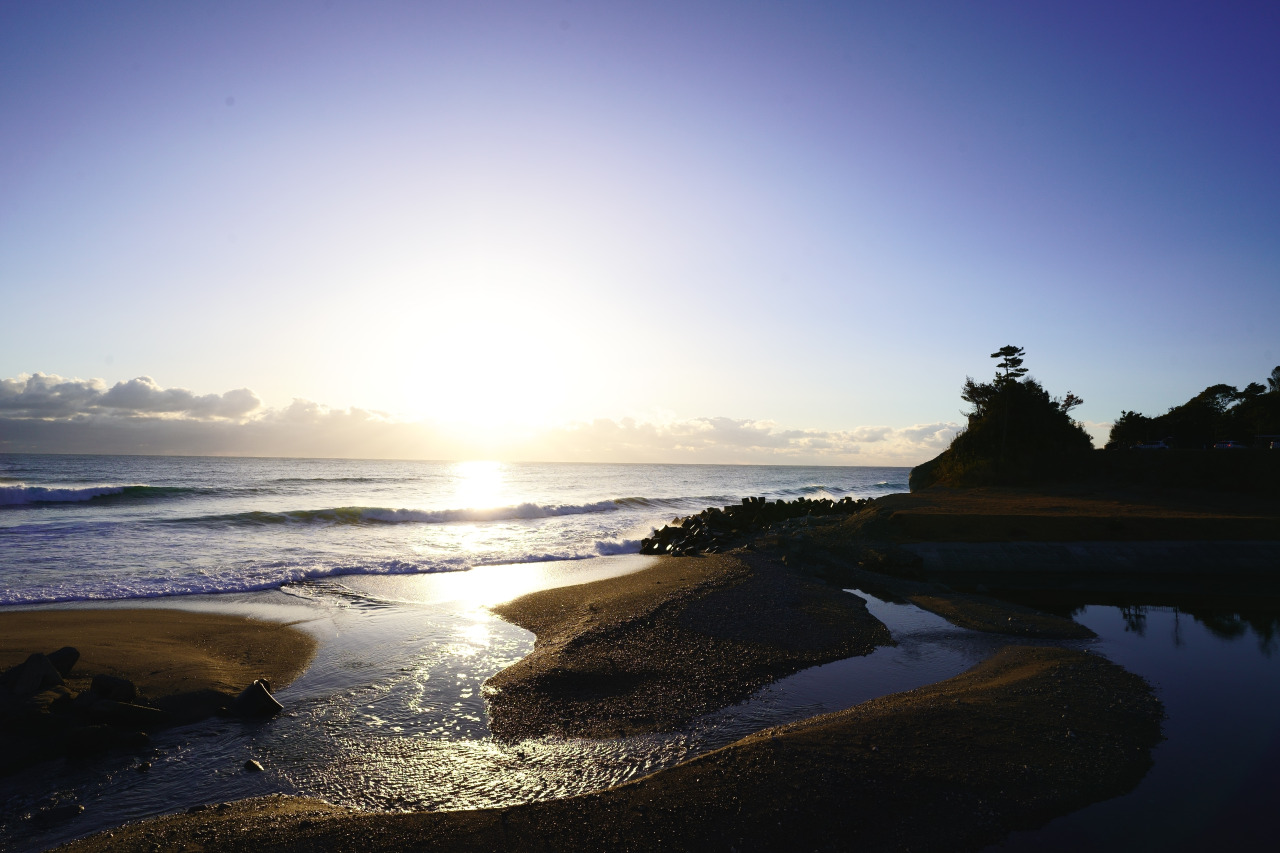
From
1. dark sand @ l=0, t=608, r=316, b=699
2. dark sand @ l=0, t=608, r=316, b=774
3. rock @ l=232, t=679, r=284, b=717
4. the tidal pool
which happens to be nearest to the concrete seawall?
the tidal pool

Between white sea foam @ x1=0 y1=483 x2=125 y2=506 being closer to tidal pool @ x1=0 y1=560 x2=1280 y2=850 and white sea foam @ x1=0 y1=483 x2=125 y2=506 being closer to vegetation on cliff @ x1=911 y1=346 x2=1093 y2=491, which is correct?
tidal pool @ x1=0 y1=560 x2=1280 y2=850

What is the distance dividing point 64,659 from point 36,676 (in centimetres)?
89

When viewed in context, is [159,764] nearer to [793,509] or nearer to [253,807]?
[253,807]

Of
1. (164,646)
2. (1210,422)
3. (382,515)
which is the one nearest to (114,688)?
(164,646)

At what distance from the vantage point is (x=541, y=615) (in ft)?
42.7

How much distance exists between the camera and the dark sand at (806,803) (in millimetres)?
4824

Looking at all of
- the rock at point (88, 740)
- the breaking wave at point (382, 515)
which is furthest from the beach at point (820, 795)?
the breaking wave at point (382, 515)

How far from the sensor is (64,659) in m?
8.18

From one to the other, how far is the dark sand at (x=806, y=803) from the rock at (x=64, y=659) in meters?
4.47

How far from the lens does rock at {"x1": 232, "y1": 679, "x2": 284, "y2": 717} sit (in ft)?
25.1

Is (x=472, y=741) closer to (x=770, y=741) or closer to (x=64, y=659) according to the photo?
(x=770, y=741)

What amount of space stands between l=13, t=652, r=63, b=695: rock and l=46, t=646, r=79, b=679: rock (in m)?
0.33

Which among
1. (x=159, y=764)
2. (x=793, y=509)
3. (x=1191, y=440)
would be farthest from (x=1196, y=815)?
(x=1191, y=440)

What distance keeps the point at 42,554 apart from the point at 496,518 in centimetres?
1934
